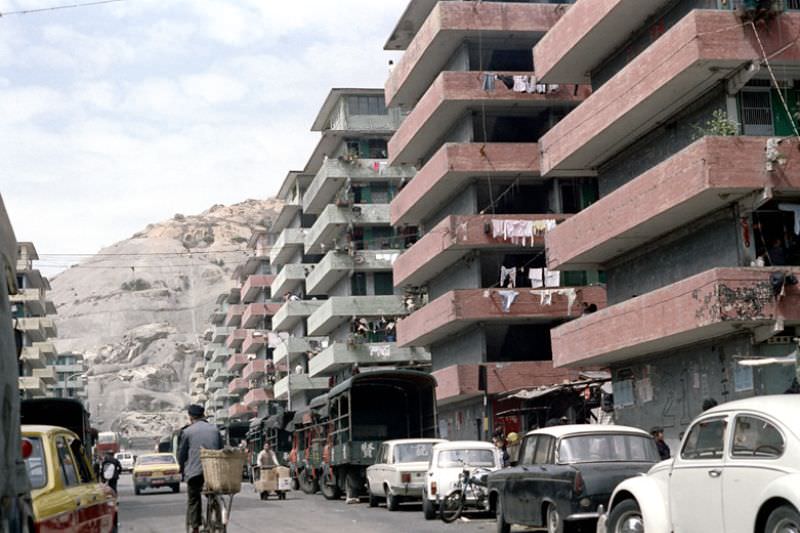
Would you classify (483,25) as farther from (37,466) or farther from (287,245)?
(287,245)

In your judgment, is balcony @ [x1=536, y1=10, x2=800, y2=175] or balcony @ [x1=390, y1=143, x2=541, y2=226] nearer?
balcony @ [x1=536, y1=10, x2=800, y2=175]

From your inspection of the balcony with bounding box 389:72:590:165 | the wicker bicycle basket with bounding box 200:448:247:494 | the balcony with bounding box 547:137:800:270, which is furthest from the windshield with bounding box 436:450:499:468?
the balcony with bounding box 389:72:590:165

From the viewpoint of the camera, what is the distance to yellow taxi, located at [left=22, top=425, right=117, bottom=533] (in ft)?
31.5

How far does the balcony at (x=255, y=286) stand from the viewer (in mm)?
104625

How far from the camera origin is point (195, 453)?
15.3 m

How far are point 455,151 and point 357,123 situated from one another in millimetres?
25176

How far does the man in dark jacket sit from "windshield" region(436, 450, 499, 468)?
1028 cm

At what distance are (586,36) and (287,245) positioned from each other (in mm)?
53078

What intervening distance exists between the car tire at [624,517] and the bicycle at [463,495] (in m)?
9.56

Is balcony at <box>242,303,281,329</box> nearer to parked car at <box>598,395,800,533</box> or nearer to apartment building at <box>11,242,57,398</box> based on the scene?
apartment building at <box>11,242,57,398</box>

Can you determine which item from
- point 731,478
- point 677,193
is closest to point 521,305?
point 677,193

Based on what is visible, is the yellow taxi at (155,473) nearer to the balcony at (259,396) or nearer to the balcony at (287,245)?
the balcony at (287,245)

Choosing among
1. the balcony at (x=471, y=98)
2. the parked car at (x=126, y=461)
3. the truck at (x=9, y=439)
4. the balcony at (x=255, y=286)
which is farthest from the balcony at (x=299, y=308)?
the truck at (x=9, y=439)

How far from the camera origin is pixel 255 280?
4129 inches
